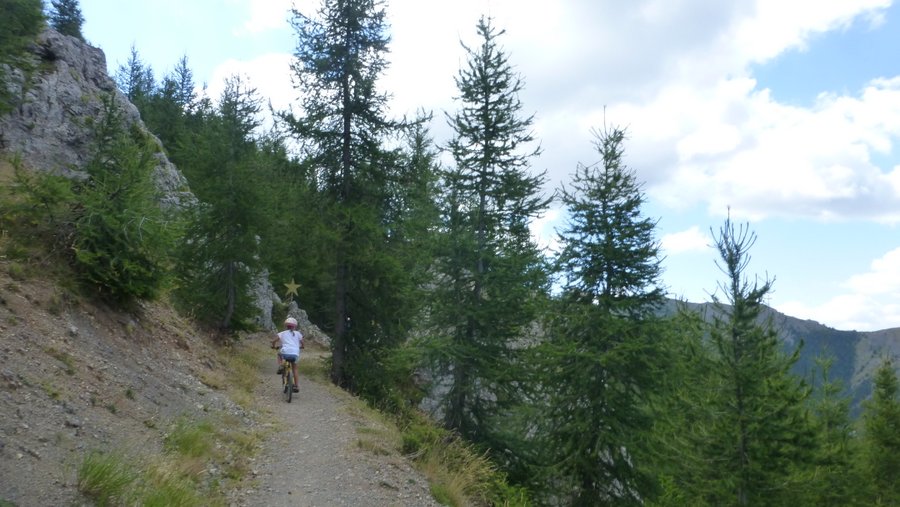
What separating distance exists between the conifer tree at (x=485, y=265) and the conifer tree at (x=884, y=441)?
18.4m

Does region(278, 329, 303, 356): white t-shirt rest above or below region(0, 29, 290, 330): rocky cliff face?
below

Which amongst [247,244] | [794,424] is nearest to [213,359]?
[247,244]

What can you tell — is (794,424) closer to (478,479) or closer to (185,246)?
(478,479)

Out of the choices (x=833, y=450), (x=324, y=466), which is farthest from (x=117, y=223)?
(x=833, y=450)

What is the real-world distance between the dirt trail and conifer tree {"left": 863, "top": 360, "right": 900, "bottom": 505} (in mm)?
23132

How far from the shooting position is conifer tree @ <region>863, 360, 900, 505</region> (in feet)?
81.5

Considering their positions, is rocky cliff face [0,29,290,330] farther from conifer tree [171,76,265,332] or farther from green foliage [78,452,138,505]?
green foliage [78,452,138,505]

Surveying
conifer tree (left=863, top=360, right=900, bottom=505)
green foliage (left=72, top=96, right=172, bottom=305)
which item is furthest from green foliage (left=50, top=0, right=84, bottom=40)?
conifer tree (left=863, top=360, right=900, bottom=505)

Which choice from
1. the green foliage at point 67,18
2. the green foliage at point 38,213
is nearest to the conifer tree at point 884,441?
the green foliage at point 38,213

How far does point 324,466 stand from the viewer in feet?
32.4

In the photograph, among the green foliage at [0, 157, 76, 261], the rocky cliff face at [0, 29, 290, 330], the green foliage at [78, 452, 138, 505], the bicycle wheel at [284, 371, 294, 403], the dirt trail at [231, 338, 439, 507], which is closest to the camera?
the green foliage at [78, 452, 138, 505]

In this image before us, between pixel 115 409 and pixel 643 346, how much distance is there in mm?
10787

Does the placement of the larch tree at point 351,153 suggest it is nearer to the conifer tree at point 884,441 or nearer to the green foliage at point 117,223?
the green foliage at point 117,223

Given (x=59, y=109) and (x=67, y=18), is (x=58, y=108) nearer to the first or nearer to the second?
(x=59, y=109)
